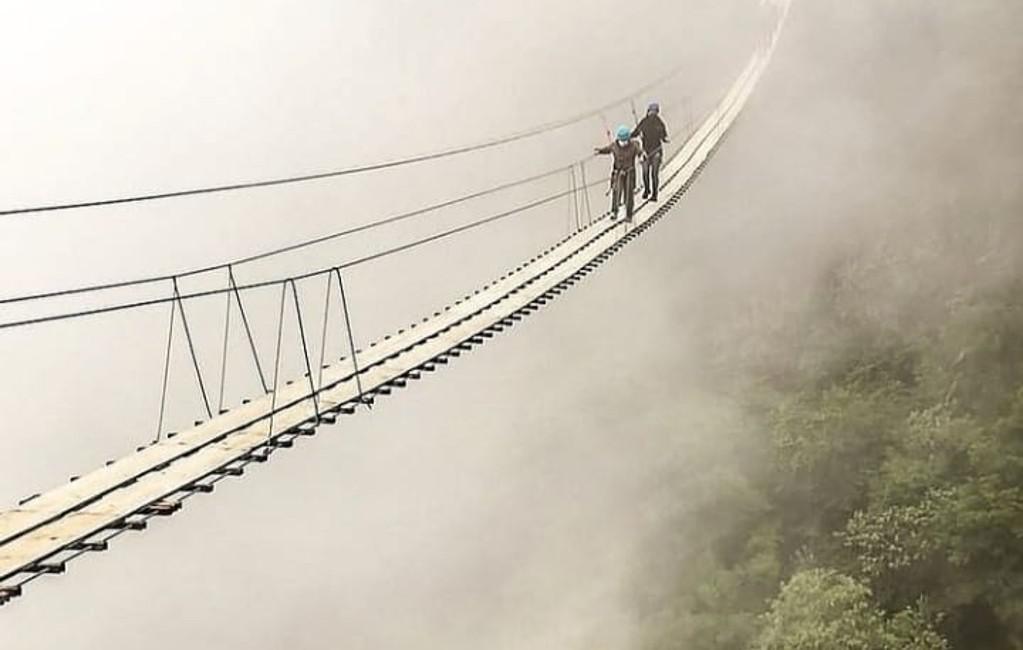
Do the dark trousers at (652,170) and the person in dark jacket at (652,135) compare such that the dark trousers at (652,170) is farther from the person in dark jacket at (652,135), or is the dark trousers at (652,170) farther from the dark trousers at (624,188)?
the dark trousers at (624,188)

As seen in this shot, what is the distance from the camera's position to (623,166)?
13.8m

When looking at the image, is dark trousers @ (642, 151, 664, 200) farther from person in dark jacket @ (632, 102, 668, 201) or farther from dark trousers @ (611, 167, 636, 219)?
dark trousers @ (611, 167, 636, 219)

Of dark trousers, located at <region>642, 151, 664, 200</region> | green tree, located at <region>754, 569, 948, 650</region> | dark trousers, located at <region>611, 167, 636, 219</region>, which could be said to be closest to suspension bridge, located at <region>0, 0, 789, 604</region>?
dark trousers, located at <region>611, 167, 636, 219</region>

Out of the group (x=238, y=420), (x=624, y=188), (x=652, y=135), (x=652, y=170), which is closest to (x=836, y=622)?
(x=652, y=170)

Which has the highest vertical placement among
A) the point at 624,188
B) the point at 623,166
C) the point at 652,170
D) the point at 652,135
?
the point at 652,135

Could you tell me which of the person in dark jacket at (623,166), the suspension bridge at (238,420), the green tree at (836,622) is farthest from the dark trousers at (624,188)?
the green tree at (836,622)

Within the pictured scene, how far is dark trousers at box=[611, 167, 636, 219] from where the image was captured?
555 inches

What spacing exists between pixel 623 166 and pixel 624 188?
72 cm

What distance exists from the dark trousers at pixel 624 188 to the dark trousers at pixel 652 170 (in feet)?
1.14

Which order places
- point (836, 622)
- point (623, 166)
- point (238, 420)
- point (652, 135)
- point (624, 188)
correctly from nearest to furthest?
1. point (238, 420)
2. point (623, 166)
3. point (652, 135)
4. point (624, 188)
5. point (836, 622)

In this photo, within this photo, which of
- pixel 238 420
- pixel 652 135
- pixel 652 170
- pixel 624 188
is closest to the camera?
pixel 238 420

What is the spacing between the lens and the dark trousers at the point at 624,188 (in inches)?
555

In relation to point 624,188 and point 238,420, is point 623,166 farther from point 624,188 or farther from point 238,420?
point 238,420

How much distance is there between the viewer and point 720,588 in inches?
1138
